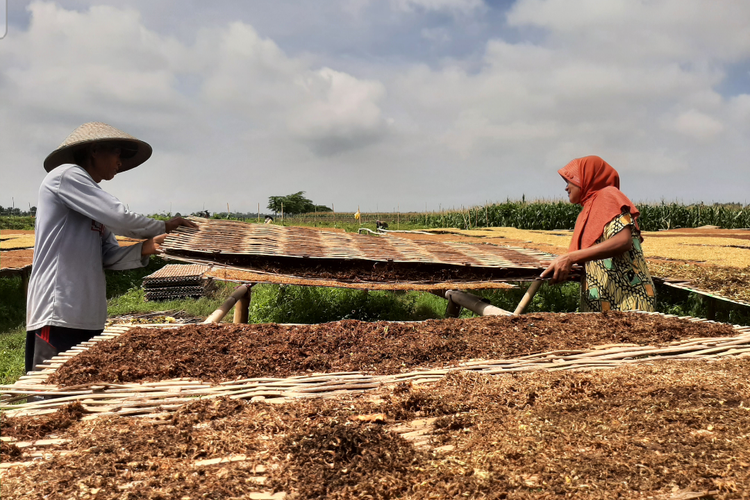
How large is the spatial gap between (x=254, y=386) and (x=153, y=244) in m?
1.46

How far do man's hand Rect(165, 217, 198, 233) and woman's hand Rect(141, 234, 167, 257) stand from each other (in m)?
0.09

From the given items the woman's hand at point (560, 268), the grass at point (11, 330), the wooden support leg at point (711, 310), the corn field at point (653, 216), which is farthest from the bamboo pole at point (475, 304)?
the corn field at point (653, 216)

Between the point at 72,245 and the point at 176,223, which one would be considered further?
the point at 176,223

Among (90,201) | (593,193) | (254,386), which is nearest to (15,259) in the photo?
(90,201)

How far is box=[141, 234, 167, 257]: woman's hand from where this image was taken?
2.64 meters

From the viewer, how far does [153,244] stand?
8.68 feet

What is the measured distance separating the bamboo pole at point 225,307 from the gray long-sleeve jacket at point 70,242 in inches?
25.8

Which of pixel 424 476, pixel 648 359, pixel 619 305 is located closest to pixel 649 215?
pixel 619 305

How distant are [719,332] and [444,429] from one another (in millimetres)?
2033

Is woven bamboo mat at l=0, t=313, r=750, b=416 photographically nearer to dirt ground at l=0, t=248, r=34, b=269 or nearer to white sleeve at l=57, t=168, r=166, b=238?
white sleeve at l=57, t=168, r=166, b=238

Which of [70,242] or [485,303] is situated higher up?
[70,242]

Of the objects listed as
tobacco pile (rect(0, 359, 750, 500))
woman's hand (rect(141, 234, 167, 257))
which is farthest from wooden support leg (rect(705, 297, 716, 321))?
woman's hand (rect(141, 234, 167, 257))

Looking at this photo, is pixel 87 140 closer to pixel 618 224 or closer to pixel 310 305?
pixel 618 224

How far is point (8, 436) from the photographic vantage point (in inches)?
50.2
